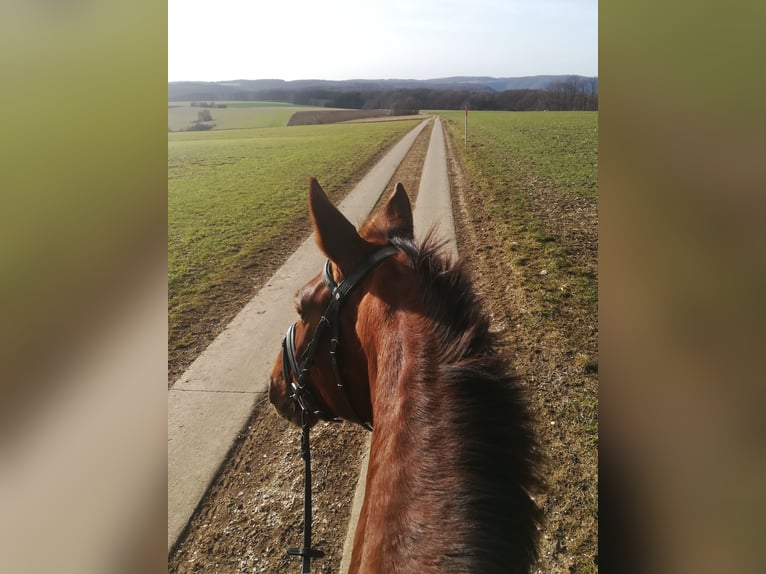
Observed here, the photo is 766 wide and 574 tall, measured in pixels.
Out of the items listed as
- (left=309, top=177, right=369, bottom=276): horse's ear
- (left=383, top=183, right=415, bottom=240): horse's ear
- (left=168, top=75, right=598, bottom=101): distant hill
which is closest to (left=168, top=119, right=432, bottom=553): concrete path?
(left=383, top=183, right=415, bottom=240): horse's ear

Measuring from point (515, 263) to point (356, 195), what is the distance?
201 centimetres

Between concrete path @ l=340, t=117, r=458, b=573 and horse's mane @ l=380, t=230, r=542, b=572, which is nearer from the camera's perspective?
horse's mane @ l=380, t=230, r=542, b=572

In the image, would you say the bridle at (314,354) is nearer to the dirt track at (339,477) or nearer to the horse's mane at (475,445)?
the horse's mane at (475,445)

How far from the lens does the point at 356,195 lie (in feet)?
17.0

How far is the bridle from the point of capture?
1307 millimetres

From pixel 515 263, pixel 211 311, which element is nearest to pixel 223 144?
pixel 211 311

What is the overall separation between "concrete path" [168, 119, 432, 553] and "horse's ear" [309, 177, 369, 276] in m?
0.55

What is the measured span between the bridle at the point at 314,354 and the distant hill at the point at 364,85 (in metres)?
0.84

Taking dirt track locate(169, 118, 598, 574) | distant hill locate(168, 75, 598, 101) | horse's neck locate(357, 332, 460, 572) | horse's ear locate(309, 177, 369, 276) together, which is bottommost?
dirt track locate(169, 118, 598, 574)

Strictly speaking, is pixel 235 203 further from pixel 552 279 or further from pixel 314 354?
pixel 314 354

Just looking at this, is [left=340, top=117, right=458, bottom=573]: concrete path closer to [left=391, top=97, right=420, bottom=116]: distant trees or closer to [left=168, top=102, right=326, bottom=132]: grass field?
[left=391, top=97, right=420, bottom=116]: distant trees
